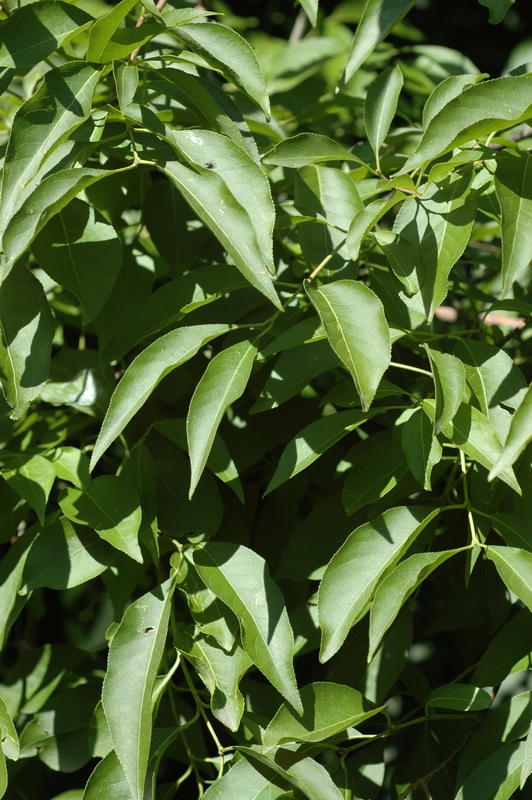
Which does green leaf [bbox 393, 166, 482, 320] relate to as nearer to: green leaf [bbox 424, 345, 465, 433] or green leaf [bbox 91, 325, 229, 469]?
green leaf [bbox 424, 345, 465, 433]

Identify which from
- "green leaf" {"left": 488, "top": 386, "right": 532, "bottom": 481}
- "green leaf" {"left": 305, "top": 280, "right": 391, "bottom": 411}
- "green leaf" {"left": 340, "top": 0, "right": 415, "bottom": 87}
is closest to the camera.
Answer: "green leaf" {"left": 488, "top": 386, "right": 532, "bottom": 481}

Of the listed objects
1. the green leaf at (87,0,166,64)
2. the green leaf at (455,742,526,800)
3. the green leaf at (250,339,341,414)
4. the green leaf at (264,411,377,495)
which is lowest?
the green leaf at (455,742,526,800)

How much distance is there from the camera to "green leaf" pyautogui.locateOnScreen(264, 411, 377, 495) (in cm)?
77

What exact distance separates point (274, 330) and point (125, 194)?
0.31 m

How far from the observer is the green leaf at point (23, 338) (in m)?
0.75

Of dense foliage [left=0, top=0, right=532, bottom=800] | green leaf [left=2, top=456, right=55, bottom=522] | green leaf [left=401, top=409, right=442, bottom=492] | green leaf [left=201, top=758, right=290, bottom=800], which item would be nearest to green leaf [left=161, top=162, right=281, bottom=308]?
dense foliage [left=0, top=0, right=532, bottom=800]

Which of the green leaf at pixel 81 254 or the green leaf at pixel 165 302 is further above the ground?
the green leaf at pixel 81 254

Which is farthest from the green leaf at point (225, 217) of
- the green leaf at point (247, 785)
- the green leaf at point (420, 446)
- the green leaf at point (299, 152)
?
the green leaf at point (247, 785)

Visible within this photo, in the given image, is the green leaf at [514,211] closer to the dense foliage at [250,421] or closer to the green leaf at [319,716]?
the dense foliage at [250,421]

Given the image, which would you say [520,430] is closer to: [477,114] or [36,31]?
[477,114]

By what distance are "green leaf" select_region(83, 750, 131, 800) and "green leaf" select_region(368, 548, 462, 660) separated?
271mm

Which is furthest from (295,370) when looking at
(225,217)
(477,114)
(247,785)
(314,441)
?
(247,785)

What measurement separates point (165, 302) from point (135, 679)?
1.21 feet

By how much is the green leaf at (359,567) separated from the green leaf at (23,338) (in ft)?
1.03
